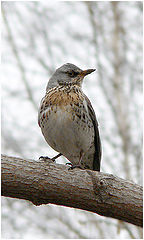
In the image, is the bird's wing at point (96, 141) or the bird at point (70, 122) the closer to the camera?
the bird at point (70, 122)

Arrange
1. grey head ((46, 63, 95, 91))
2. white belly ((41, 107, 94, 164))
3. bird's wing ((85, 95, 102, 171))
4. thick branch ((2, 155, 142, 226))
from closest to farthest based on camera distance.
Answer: thick branch ((2, 155, 142, 226)), white belly ((41, 107, 94, 164)), bird's wing ((85, 95, 102, 171)), grey head ((46, 63, 95, 91))

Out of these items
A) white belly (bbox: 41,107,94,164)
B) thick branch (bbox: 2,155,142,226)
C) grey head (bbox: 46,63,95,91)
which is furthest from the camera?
grey head (bbox: 46,63,95,91)

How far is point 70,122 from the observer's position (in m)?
5.15

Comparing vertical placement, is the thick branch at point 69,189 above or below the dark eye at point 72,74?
below

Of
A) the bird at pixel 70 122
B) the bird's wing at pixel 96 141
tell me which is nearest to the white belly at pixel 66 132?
the bird at pixel 70 122

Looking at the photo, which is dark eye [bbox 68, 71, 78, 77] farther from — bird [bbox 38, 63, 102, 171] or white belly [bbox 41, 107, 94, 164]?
white belly [bbox 41, 107, 94, 164]

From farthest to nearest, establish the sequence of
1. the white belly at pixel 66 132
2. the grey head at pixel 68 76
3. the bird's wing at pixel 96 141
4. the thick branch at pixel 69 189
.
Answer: the grey head at pixel 68 76 → the bird's wing at pixel 96 141 → the white belly at pixel 66 132 → the thick branch at pixel 69 189

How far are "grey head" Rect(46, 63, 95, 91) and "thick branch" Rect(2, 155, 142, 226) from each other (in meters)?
2.27

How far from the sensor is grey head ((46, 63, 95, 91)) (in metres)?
5.93

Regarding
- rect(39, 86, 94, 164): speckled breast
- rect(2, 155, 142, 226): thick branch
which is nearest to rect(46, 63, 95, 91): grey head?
rect(39, 86, 94, 164): speckled breast

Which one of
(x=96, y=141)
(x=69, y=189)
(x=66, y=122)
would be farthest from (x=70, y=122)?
(x=69, y=189)

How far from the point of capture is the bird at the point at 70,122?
5180 mm

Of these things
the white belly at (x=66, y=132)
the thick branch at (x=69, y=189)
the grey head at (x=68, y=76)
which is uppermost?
the grey head at (x=68, y=76)

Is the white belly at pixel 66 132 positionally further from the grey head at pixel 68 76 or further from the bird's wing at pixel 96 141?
the grey head at pixel 68 76
